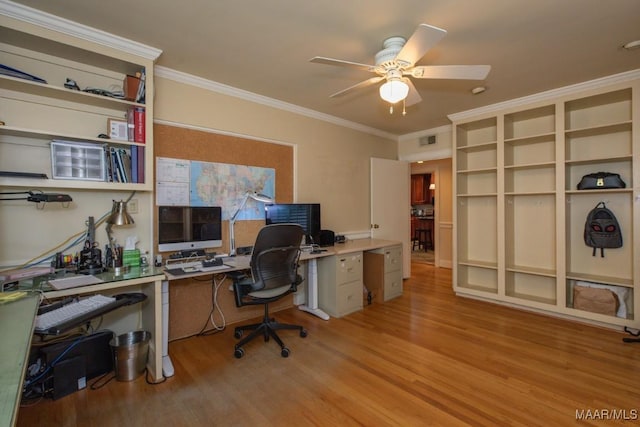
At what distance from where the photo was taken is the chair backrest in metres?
2.39

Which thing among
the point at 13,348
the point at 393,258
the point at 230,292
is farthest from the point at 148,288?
the point at 393,258

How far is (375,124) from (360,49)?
2.17m

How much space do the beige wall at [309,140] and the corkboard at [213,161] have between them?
9cm

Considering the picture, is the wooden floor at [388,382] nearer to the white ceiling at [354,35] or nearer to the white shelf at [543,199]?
the white shelf at [543,199]

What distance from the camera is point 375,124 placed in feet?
14.7

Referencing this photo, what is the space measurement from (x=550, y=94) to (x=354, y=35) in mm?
2577

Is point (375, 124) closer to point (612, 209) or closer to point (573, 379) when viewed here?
point (612, 209)

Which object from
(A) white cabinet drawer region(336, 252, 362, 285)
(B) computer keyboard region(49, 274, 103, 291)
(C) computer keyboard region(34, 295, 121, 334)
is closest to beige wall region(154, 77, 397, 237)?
(A) white cabinet drawer region(336, 252, 362, 285)

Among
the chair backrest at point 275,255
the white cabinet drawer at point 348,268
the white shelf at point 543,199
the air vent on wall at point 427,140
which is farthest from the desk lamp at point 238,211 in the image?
the air vent on wall at point 427,140

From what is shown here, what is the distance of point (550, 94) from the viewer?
3295mm

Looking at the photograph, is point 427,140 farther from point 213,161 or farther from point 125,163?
point 125,163

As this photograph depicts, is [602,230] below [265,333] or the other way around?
the other way around

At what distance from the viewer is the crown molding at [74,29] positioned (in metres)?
1.85

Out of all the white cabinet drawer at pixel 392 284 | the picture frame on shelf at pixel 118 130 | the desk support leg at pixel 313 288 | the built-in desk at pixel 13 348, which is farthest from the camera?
the white cabinet drawer at pixel 392 284
